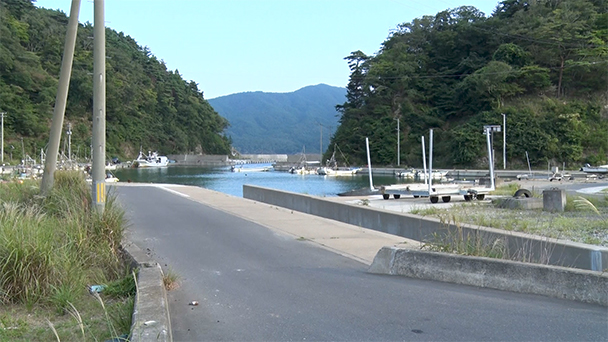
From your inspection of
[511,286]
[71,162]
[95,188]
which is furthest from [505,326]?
[71,162]

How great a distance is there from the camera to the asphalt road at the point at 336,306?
635cm

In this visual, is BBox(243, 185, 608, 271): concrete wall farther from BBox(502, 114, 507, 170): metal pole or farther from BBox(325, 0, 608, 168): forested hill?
BBox(325, 0, 608, 168): forested hill

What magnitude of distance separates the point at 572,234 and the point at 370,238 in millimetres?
4396

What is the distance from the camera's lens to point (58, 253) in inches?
314

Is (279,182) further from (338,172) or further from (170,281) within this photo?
(170,281)

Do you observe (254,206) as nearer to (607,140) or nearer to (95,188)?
(95,188)

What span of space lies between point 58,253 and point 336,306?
12.4ft

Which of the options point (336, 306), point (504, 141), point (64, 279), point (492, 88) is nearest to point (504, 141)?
point (504, 141)

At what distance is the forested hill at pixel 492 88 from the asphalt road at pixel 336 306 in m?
76.1

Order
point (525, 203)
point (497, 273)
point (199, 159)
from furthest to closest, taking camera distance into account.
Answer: point (199, 159) → point (525, 203) → point (497, 273)

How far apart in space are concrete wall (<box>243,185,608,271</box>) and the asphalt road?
1528 mm

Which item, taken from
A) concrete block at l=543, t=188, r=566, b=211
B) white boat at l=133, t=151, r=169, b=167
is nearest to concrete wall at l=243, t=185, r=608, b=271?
concrete block at l=543, t=188, r=566, b=211

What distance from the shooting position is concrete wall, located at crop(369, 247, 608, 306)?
24.3 ft

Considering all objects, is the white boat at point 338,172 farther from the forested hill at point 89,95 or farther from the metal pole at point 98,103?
the metal pole at point 98,103
